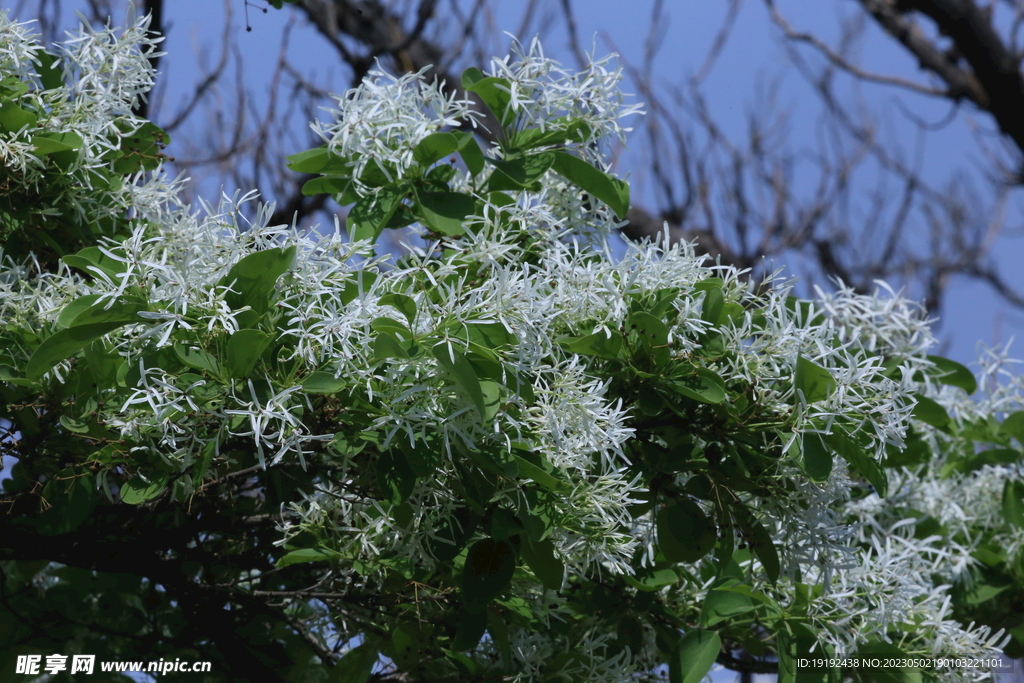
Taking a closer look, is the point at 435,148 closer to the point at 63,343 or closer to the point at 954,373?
the point at 63,343

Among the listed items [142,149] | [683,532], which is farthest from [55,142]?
[683,532]

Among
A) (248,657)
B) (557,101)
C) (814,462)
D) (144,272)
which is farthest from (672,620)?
(144,272)

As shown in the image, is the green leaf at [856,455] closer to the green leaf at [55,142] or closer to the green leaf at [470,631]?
the green leaf at [470,631]

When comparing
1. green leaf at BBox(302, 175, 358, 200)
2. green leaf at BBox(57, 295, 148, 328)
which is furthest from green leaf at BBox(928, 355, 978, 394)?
green leaf at BBox(57, 295, 148, 328)

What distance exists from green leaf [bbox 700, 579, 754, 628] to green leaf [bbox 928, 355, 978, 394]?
1.99 ft

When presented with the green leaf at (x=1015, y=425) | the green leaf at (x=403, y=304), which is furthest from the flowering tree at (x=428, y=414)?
the green leaf at (x=1015, y=425)

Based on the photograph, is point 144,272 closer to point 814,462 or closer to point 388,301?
point 388,301

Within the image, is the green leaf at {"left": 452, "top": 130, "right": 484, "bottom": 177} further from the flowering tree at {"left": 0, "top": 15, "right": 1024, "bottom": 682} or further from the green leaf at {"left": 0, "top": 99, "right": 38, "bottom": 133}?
the green leaf at {"left": 0, "top": 99, "right": 38, "bottom": 133}

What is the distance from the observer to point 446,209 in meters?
1.23

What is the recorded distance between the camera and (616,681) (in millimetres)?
1271

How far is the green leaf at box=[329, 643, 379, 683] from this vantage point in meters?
1.31

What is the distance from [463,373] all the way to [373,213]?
1.51 ft

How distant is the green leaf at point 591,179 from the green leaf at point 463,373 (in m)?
0.48

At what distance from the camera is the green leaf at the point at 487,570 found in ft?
3.56
